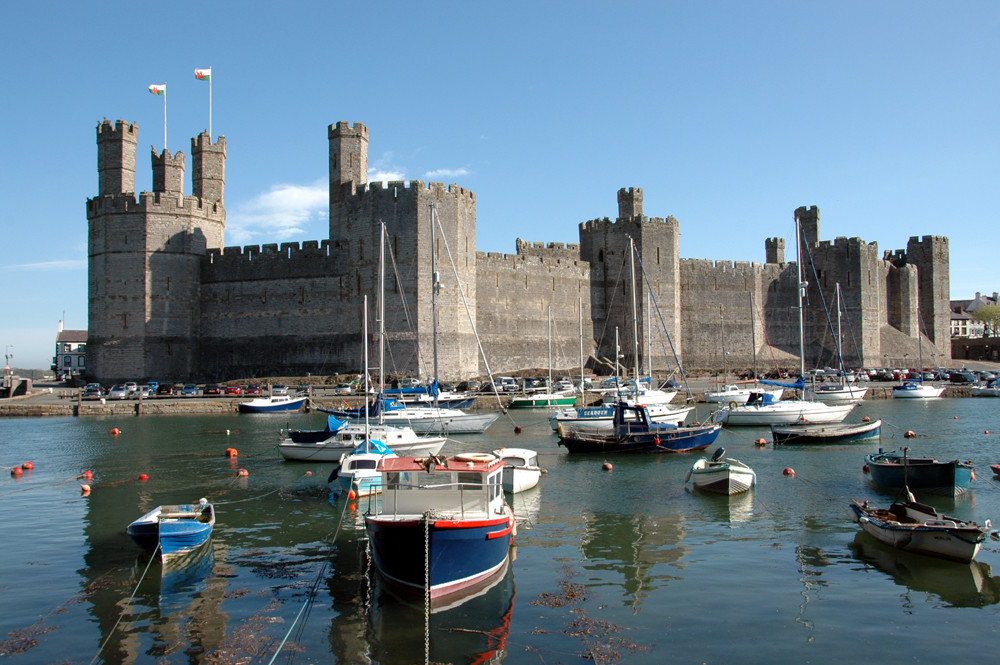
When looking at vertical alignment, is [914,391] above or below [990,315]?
below

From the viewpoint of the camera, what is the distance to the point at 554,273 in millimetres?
52844

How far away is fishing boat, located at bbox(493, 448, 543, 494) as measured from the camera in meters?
18.3

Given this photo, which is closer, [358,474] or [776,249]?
[358,474]

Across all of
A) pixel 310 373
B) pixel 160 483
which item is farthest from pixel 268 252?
pixel 160 483

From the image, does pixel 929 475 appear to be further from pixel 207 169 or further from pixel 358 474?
Result: pixel 207 169

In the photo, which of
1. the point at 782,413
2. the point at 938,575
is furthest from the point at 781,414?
the point at 938,575

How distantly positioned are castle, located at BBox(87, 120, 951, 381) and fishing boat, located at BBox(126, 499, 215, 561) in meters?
27.4

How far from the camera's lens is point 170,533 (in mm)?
12938

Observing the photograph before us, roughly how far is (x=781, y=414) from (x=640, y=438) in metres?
9.29

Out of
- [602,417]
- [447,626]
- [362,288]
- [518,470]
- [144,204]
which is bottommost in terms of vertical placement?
[447,626]

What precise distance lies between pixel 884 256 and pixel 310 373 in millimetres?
48227

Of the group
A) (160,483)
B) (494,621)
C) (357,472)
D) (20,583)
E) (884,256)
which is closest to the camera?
(494,621)

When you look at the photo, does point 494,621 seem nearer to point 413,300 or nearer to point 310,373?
point 413,300

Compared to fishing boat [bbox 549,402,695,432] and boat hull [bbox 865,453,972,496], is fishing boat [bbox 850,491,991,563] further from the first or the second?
fishing boat [bbox 549,402,695,432]
